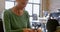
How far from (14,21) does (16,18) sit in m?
0.05

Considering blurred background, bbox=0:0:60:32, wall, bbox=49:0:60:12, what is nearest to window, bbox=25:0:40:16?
blurred background, bbox=0:0:60:32

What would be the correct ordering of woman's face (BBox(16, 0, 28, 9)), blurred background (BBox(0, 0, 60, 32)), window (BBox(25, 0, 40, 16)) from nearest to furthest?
1. woman's face (BBox(16, 0, 28, 9))
2. blurred background (BBox(0, 0, 60, 32))
3. window (BBox(25, 0, 40, 16))

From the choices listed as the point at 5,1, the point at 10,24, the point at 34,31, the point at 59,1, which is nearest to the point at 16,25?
the point at 10,24

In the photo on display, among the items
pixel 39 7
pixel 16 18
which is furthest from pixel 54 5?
pixel 16 18

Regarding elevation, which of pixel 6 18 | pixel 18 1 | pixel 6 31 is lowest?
pixel 6 31

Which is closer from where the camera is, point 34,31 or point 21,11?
point 34,31

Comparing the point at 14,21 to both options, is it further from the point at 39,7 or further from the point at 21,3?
the point at 39,7

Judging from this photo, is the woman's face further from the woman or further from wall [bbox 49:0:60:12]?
wall [bbox 49:0:60:12]

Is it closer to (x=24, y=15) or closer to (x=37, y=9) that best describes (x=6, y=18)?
(x=24, y=15)

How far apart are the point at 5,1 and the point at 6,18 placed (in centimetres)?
150

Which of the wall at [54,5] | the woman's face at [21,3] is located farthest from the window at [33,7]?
the woman's face at [21,3]

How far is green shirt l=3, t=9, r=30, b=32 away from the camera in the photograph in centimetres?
106

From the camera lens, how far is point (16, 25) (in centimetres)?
113

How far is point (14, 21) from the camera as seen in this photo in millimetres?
1124
